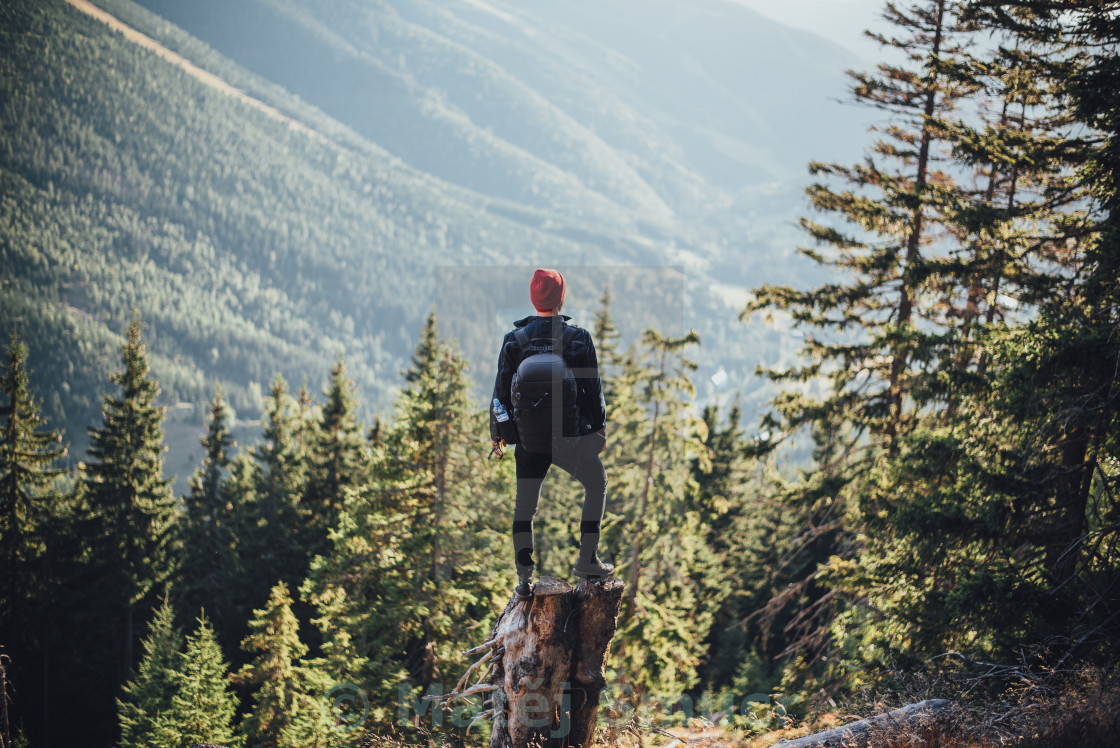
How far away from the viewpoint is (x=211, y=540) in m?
36.1

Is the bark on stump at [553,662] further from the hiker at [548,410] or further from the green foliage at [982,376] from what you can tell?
the green foliage at [982,376]

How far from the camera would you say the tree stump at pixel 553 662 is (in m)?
A: 6.26

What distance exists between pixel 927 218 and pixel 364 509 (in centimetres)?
1281

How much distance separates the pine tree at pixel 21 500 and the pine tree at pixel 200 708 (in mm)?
11698

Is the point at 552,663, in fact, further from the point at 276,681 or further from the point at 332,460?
the point at 332,460

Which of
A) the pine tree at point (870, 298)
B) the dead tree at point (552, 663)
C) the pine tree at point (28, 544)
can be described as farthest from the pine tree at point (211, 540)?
the dead tree at point (552, 663)

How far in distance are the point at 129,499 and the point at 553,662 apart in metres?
33.2

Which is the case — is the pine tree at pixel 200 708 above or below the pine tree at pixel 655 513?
below

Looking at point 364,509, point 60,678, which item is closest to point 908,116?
point 364,509

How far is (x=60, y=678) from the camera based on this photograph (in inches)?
1294

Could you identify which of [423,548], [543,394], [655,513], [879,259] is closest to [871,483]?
[879,259]

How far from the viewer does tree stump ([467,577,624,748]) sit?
626 centimetres

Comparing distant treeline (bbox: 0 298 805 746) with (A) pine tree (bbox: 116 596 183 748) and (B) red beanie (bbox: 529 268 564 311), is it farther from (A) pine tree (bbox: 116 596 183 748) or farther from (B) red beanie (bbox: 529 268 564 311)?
(B) red beanie (bbox: 529 268 564 311)

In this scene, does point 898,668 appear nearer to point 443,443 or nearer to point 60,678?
point 443,443
